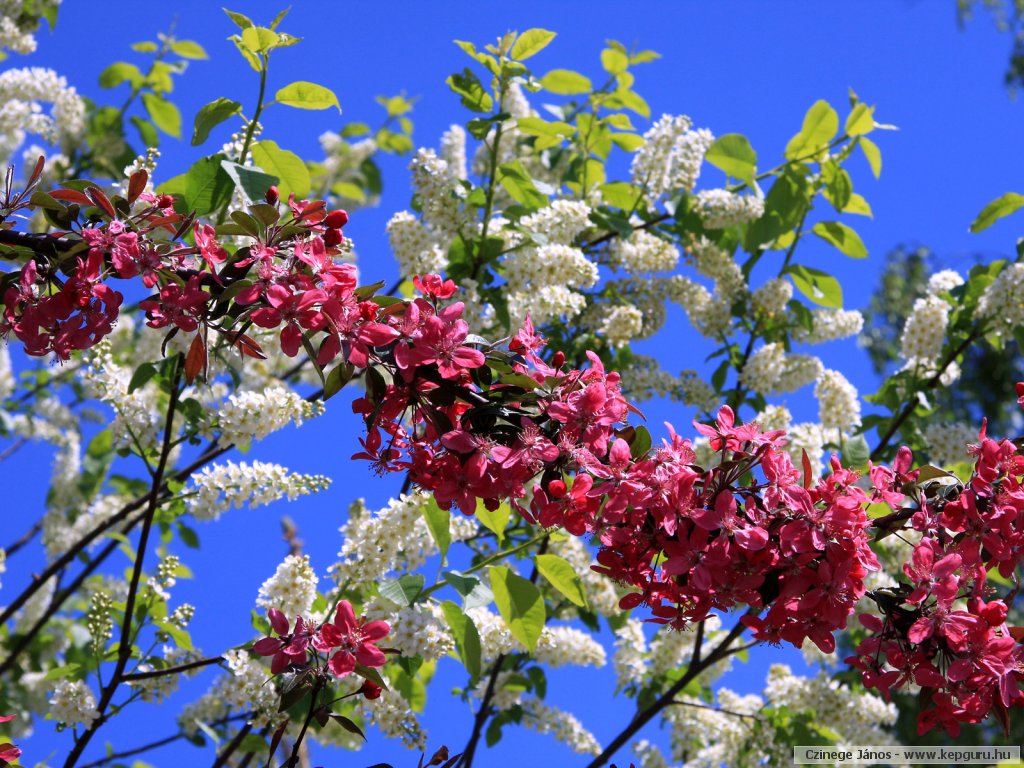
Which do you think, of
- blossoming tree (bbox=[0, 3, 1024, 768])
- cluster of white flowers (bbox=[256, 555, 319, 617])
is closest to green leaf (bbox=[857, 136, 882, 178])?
blossoming tree (bbox=[0, 3, 1024, 768])

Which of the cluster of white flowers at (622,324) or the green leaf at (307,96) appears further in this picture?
the cluster of white flowers at (622,324)

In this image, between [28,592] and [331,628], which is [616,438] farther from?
[28,592]

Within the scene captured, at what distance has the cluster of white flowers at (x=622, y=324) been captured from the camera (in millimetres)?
3549

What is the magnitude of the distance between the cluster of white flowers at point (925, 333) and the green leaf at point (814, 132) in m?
0.72

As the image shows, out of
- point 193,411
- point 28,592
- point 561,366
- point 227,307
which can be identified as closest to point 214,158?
point 193,411

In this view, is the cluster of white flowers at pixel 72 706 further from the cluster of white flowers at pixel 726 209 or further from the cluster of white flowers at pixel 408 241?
the cluster of white flowers at pixel 726 209

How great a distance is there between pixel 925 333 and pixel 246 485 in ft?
8.17

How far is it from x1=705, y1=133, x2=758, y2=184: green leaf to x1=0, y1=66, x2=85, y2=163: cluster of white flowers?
134 inches

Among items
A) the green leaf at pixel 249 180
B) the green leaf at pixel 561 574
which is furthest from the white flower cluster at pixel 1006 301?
the green leaf at pixel 249 180

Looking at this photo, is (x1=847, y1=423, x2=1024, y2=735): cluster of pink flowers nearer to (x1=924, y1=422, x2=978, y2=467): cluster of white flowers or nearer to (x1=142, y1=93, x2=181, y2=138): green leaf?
(x1=924, y1=422, x2=978, y2=467): cluster of white flowers

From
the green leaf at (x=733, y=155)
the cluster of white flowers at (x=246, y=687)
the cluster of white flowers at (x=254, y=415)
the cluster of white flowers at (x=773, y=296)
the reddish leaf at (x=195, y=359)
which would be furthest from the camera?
the cluster of white flowers at (x=773, y=296)

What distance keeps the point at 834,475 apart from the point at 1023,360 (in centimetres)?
1231

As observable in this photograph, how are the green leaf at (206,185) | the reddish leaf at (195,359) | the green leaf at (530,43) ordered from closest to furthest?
1. the reddish leaf at (195,359)
2. the green leaf at (206,185)
3. the green leaf at (530,43)

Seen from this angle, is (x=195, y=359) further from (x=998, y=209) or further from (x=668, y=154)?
(x=998, y=209)
